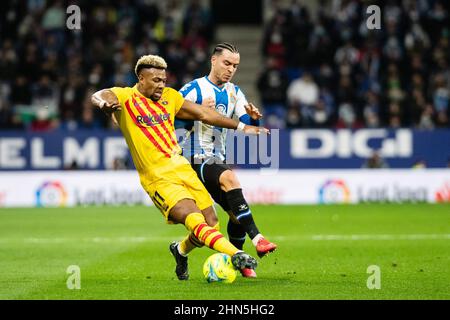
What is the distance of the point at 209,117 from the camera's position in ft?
30.7

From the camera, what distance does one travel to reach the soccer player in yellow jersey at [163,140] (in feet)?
29.7

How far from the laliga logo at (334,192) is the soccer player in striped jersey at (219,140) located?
11298 millimetres

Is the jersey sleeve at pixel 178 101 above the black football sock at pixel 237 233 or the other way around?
above

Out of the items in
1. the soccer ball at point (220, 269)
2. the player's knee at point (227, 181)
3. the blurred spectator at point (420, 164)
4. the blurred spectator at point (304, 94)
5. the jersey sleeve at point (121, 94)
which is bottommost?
the soccer ball at point (220, 269)

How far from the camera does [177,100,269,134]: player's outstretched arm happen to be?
937cm

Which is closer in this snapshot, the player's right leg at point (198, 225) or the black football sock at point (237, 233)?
the player's right leg at point (198, 225)

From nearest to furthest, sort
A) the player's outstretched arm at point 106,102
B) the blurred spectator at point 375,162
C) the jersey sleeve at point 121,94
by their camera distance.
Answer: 1. the player's outstretched arm at point 106,102
2. the jersey sleeve at point 121,94
3. the blurred spectator at point 375,162

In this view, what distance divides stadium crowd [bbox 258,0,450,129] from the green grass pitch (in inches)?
137
